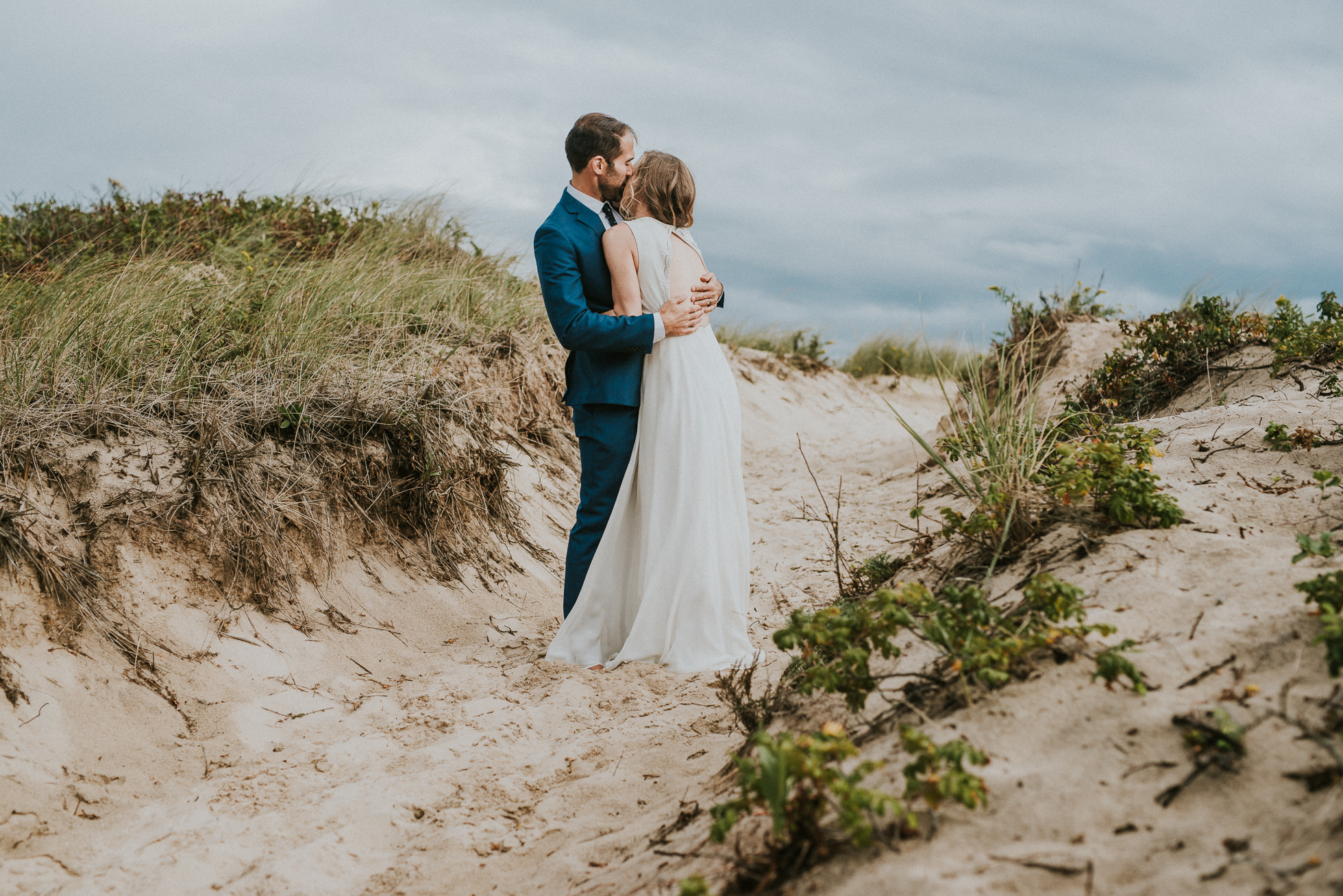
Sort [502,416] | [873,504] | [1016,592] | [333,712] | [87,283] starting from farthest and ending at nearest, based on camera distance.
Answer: [873,504] → [502,416] → [87,283] → [333,712] → [1016,592]

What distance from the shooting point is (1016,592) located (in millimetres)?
2676

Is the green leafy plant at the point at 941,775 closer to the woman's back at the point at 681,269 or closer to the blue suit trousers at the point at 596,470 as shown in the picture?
the blue suit trousers at the point at 596,470

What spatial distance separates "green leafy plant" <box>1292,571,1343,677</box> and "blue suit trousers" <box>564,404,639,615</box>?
259 cm

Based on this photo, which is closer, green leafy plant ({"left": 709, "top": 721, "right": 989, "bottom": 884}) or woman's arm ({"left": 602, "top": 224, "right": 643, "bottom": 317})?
green leafy plant ({"left": 709, "top": 721, "right": 989, "bottom": 884})

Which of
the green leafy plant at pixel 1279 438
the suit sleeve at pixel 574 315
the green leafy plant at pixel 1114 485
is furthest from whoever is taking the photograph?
the suit sleeve at pixel 574 315

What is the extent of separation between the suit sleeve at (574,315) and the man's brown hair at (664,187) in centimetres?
41

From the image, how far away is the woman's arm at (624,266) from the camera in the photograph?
3898mm

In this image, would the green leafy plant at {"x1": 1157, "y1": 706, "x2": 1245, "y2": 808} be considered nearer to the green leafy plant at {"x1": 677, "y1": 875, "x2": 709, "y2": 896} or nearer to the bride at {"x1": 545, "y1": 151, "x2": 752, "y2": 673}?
the green leafy plant at {"x1": 677, "y1": 875, "x2": 709, "y2": 896}

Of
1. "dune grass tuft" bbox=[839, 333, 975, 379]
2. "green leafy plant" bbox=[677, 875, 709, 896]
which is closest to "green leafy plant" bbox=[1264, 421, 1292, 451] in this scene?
"green leafy plant" bbox=[677, 875, 709, 896]

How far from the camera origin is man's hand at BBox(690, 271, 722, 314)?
4.02 m

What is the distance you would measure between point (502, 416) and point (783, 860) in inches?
193

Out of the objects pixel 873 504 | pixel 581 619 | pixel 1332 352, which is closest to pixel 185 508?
pixel 581 619

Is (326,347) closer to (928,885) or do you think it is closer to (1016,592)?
(1016,592)

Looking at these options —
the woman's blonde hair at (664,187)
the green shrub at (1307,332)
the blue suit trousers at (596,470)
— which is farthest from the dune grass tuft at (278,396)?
the green shrub at (1307,332)
